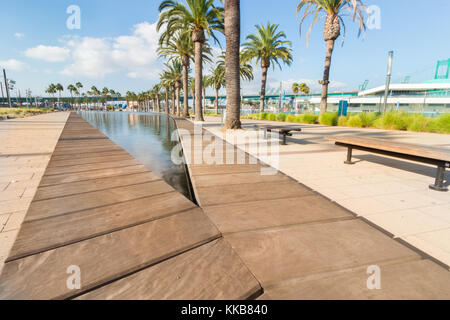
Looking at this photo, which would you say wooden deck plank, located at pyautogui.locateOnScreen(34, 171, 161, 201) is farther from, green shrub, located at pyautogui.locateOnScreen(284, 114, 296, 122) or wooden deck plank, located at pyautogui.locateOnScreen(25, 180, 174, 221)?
green shrub, located at pyautogui.locateOnScreen(284, 114, 296, 122)

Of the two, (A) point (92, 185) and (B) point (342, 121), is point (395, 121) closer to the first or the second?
(B) point (342, 121)

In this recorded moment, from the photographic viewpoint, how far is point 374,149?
13.8 ft

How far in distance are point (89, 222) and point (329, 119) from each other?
17450 mm

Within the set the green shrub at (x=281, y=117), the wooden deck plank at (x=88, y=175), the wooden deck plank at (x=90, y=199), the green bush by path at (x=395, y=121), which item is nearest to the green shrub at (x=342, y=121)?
the green bush by path at (x=395, y=121)

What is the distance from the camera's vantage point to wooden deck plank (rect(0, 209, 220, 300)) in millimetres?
1298

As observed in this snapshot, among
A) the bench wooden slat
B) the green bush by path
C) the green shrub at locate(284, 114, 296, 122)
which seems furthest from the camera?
the green shrub at locate(284, 114, 296, 122)

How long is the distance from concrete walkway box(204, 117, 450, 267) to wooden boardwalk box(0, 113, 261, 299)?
1.86 metres

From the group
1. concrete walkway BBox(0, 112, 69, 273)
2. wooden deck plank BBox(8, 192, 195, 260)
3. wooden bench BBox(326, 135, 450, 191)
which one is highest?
wooden bench BBox(326, 135, 450, 191)

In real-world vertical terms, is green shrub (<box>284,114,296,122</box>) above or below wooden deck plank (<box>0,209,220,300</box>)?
above

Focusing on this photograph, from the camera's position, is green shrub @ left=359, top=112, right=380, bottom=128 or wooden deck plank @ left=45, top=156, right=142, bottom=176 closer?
wooden deck plank @ left=45, top=156, right=142, bottom=176

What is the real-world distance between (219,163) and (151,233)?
9.50 ft

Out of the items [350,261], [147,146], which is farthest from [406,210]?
[147,146]

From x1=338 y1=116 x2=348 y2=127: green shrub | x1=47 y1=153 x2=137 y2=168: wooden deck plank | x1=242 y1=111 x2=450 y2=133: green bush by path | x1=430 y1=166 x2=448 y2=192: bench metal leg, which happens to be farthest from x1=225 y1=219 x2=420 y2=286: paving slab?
x1=338 y1=116 x2=348 y2=127: green shrub

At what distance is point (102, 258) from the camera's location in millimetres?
1558
